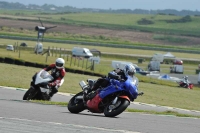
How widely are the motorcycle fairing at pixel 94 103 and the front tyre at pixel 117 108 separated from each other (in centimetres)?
27

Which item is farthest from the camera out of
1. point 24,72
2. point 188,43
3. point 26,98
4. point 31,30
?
point 188,43

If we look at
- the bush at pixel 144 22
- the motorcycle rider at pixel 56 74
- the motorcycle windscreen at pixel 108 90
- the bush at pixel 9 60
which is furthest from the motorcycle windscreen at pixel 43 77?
the bush at pixel 144 22

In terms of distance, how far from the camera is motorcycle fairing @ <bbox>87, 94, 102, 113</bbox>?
527 inches

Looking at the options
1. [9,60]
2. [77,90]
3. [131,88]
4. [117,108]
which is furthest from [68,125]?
[9,60]

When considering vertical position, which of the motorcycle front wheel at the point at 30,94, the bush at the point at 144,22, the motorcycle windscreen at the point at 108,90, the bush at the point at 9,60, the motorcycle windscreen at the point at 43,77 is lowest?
the bush at the point at 144,22

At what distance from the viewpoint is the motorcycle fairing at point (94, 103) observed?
1339 cm

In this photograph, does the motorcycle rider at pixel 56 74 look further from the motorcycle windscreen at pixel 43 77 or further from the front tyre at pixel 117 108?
the front tyre at pixel 117 108

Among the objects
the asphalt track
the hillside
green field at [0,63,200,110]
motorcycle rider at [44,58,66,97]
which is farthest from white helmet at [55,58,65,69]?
the hillside

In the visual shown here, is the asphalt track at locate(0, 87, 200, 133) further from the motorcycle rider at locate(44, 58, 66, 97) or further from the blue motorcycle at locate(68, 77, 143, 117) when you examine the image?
the motorcycle rider at locate(44, 58, 66, 97)

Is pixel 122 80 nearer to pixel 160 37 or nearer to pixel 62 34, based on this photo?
pixel 62 34

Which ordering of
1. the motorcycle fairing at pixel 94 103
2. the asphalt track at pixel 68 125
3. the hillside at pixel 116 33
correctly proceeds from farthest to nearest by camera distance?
the hillside at pixel 116 33 < the motorcycle fairing at pixel 94 103 < the asphalt track at pixel 68 125

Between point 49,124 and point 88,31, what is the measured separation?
130566mm

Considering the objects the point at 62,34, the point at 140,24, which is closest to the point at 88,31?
the point at 62,34

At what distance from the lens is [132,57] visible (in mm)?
81000
